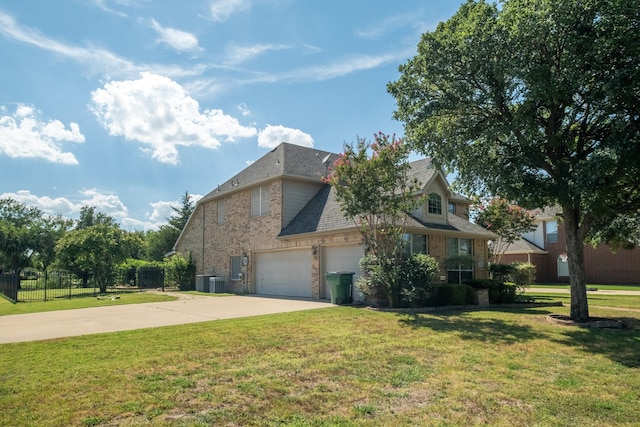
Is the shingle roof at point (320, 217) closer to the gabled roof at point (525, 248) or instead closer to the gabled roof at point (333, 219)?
the gabled roof at point (333, 219)

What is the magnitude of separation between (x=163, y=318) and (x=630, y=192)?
14094 millimetres

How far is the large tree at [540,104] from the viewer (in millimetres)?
9562

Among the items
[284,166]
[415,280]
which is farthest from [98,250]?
[415,280]

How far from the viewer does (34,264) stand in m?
47.7

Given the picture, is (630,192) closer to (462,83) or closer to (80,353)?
(462,83)

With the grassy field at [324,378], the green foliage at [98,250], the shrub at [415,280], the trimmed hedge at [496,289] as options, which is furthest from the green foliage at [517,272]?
the green foliage at [98,250]

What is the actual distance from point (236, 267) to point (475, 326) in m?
16.4

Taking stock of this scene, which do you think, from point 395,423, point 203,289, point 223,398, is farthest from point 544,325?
point 203,289

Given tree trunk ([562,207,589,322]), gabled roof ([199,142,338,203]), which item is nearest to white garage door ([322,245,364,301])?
gabled roof ([199,142,338,203])

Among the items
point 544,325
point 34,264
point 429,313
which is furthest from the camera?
point 34,264

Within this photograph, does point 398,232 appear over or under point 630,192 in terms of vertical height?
under

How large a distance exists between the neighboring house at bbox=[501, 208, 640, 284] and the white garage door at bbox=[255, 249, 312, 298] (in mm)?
21542

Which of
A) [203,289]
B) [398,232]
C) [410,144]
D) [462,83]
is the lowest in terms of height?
[203,289]

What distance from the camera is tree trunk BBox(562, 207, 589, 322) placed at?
37.8 ft
